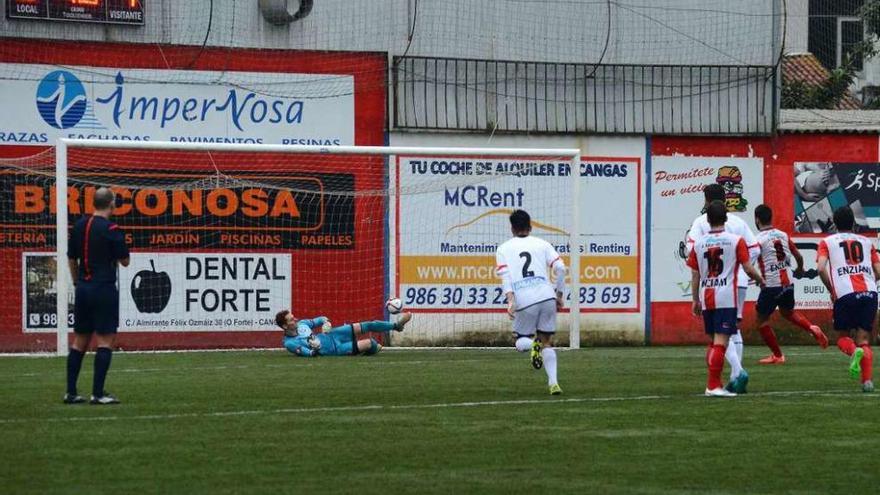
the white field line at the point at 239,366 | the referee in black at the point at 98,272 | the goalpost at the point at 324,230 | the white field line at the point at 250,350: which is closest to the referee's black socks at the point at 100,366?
the referee in black at the point at 98,272

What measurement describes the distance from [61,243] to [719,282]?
10483 mm

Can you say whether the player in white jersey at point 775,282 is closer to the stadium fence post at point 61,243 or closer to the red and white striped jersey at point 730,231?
the red and white striped jersey at point 730,231

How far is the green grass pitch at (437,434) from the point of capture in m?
9.38

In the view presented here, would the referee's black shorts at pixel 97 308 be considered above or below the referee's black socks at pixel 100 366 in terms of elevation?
above

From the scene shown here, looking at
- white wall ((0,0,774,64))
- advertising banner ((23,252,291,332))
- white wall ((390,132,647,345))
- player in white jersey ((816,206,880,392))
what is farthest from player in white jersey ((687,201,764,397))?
white wall ((0,0,774,64))

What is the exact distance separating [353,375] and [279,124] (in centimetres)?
844

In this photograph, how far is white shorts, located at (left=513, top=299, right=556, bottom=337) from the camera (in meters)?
15.4

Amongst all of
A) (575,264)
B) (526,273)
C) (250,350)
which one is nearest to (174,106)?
(250,350)

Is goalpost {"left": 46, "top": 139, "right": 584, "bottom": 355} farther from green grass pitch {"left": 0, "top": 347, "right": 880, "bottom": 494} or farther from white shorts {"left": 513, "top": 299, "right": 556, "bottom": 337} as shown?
white shorts {"left": 513, "top": 299, "right": 556, "bottom": 337}

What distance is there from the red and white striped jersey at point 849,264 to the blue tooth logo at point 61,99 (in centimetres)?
1267

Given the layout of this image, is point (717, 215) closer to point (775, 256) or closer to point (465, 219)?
point (775, 256)

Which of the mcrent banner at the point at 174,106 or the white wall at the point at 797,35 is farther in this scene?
the white wall at the point at 797,35

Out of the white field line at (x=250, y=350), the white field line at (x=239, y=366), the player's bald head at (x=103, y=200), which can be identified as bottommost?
the white field line at (x=250, y=350)

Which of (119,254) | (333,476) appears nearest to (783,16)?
(119,254)
